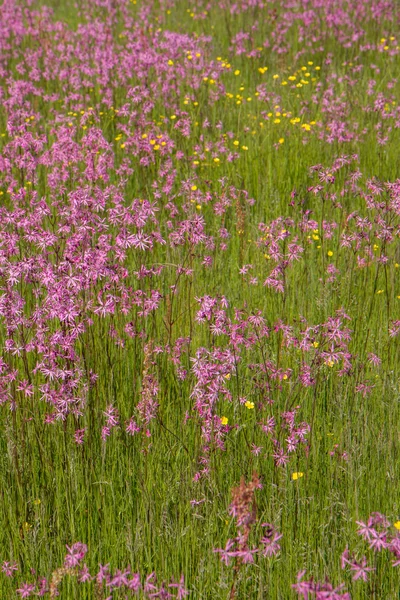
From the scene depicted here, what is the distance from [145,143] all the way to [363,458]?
2937 mm

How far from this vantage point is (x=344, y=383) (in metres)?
3.78

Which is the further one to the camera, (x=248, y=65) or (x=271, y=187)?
(x=248, y=65)

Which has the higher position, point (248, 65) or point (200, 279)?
point (248, 65)

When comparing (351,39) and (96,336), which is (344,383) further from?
(351,39)

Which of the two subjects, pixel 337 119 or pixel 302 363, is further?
pixel 337 119

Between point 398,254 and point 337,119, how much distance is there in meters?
2.26

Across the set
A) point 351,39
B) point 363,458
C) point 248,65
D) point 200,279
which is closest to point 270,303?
point 200,279

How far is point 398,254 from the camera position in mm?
4652

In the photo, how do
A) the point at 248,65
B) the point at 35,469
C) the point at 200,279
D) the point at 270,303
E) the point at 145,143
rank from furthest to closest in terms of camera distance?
the point at 248,65 < the point at 145,143 < the point at 200,279 < the point at 270,303 < the point at 35,469

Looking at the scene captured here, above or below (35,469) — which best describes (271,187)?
above

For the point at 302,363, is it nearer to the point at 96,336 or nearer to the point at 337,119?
the point at 96,336

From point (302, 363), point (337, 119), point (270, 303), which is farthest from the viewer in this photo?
point (337, 119)

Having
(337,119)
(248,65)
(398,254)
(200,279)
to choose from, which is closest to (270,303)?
(200,279)

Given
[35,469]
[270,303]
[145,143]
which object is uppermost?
[145,143]
